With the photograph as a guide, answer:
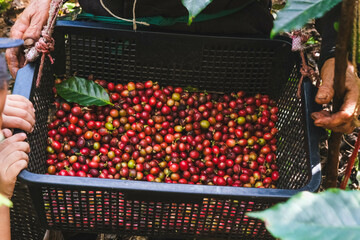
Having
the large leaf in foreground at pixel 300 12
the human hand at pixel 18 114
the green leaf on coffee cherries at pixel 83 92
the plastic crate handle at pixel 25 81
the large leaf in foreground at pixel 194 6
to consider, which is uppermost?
the large leaf in foreground at pixel 300 12

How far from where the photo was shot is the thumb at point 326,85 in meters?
1.58

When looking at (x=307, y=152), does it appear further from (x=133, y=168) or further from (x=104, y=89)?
(x=104, y=89)

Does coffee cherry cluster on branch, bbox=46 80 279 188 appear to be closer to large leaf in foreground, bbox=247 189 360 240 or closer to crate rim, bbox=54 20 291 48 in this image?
crate rim, bbox=54 20 291 48

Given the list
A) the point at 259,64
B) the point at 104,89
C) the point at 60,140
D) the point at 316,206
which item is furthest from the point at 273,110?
the point at 316,206

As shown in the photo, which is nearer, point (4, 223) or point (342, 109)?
point (342, 109)

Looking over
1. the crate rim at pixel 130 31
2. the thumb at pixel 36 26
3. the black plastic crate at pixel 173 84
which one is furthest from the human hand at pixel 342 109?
the thumb at pixel 36 26

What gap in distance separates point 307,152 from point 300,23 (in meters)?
0.94

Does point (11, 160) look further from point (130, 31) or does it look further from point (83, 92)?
point (130, 31)

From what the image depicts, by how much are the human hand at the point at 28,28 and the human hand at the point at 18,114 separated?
43 cm

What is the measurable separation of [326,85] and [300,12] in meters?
0.79

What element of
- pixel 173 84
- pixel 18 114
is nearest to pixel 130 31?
pixel 173 84

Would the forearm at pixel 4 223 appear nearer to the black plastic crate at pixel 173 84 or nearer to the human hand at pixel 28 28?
the black plastic crate at pixel 173 84

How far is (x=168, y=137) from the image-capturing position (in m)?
2.27

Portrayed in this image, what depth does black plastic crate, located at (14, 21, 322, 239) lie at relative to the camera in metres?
1.49
